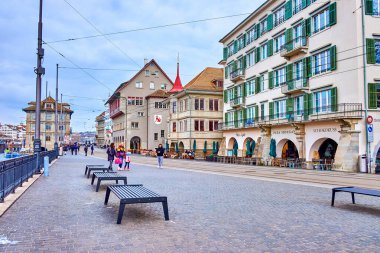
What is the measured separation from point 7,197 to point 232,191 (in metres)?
7.02

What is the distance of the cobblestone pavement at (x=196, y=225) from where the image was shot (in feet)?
19.0

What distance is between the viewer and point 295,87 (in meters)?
32.6

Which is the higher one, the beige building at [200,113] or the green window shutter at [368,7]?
the green window shutter at [368,7]

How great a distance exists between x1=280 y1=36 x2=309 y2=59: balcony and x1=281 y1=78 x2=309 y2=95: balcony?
2.51m

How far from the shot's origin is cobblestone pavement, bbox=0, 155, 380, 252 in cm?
578

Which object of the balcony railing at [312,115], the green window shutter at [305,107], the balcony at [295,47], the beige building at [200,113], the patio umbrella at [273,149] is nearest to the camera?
the balcony railing at [312,115]

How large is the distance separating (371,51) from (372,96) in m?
3.20

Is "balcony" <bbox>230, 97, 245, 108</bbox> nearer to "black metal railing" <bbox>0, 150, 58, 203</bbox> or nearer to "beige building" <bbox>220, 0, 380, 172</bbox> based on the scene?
"beige building" <bbox>220, 0, 380, 172</bbox>

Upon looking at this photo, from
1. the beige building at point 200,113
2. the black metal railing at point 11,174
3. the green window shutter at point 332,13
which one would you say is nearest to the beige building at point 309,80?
the green window shutter at point 332,13

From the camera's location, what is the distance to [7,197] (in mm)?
10359

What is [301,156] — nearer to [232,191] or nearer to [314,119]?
[314,119]

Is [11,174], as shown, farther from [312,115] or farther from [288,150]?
[288,150]

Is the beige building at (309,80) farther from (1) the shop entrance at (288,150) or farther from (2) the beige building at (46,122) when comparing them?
(2) the beige building at (46,122)

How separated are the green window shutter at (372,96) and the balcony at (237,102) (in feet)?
61.6
